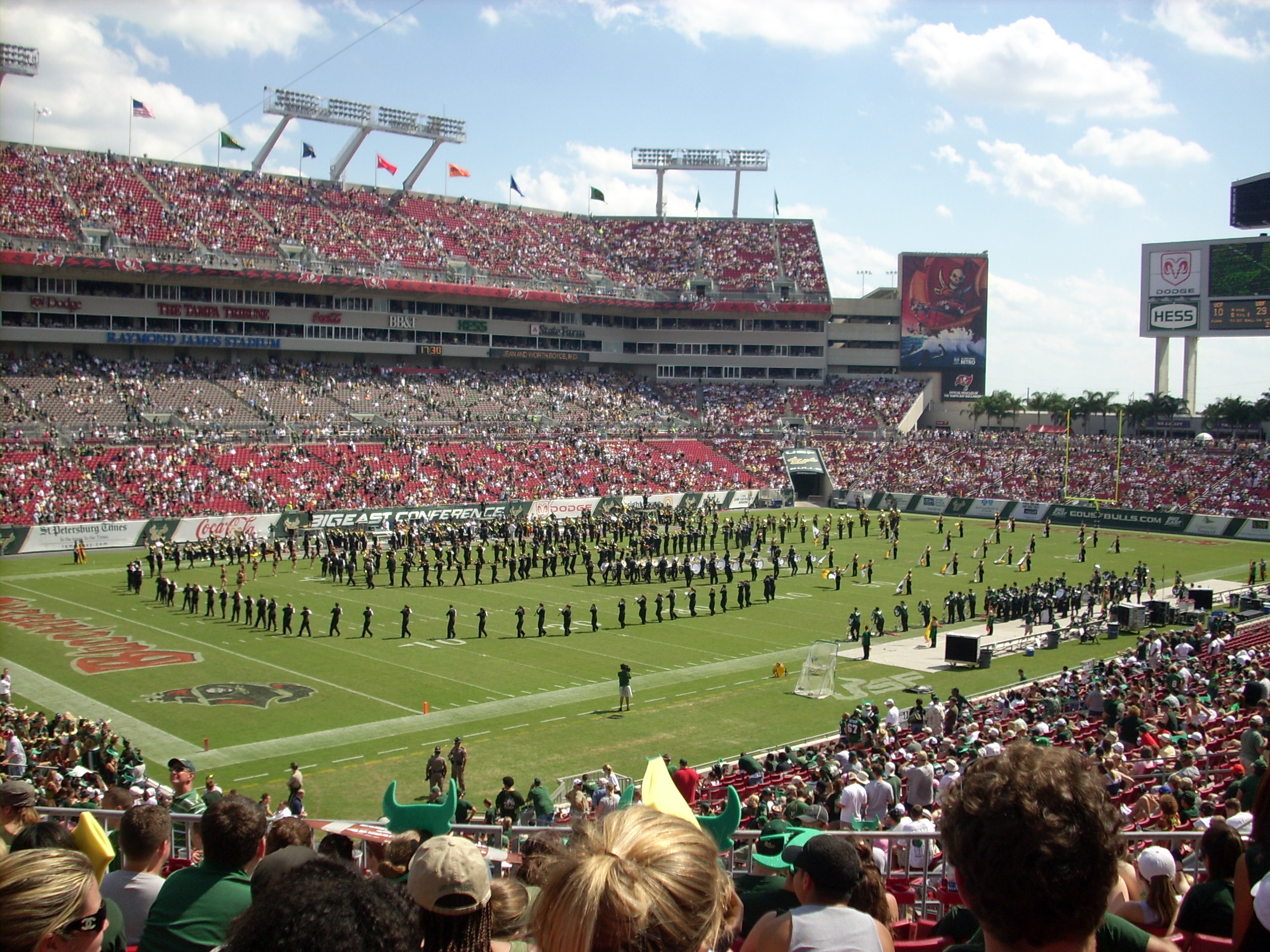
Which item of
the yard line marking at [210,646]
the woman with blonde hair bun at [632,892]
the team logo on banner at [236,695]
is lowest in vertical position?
the team logo on banner at [236,695]

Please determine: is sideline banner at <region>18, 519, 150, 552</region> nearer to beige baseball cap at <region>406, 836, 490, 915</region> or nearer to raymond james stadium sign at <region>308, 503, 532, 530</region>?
raymond james stadium sign at <region>308, 503, 532, 530</region>

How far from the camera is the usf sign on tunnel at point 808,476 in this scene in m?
67.5

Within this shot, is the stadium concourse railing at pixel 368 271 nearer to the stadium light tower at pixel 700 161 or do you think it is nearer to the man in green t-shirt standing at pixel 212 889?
the stadium light tower at pixel 700 161

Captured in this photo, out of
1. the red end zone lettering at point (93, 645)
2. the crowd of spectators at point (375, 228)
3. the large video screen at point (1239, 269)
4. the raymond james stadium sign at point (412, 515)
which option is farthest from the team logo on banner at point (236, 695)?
the large video screen at point (1239, 269)

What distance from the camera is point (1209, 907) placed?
179 inches

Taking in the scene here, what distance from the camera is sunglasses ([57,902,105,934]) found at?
2762mm

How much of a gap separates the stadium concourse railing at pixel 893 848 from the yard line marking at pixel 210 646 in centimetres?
1128

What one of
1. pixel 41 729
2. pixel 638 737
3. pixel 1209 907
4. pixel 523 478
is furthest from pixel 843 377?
pixel 1209 907

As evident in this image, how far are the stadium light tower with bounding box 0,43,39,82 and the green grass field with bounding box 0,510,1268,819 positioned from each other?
26668 mm

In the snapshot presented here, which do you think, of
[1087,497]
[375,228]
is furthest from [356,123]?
[1087,497]

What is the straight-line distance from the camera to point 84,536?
137 ft

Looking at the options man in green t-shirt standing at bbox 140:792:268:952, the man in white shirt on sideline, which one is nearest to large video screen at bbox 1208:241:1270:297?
the man in white shirt on sideline

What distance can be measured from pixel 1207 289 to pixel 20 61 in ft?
207

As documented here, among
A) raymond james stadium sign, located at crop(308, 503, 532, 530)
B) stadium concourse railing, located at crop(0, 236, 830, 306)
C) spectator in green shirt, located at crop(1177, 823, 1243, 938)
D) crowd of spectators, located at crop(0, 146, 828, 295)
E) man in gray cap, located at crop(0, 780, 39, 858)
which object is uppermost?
crowd of spectators, located at crop(0, 146, 828, 295)
